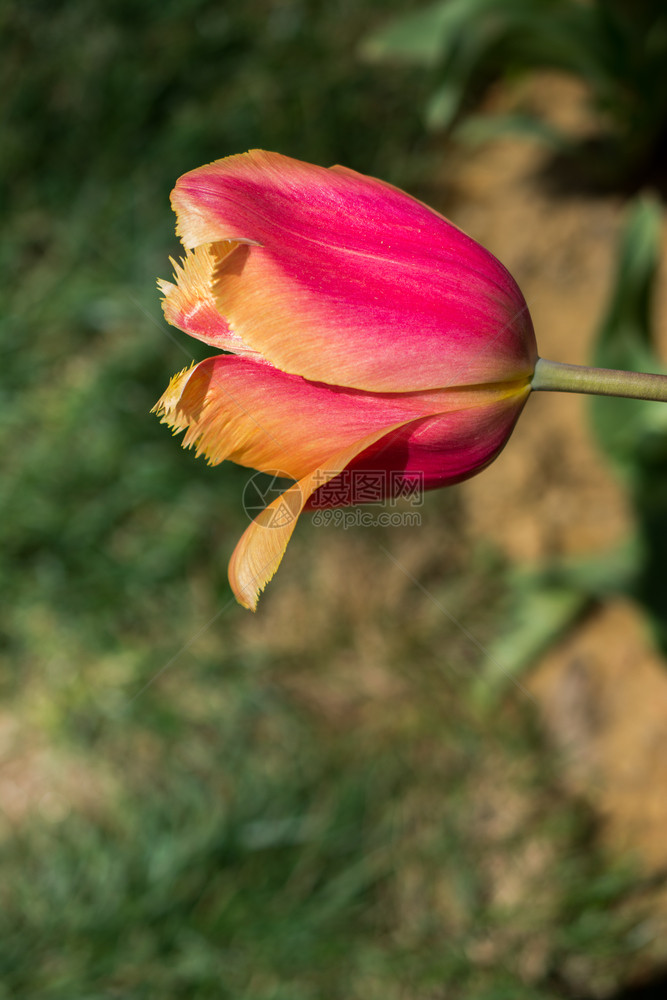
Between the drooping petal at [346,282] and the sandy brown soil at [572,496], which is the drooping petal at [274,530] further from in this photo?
the sandy brown soil at [572,496]

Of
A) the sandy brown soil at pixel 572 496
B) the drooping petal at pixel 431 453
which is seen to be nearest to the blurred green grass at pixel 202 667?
the sandy brown soil at pixel 572 496

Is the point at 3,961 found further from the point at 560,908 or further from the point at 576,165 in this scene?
the point at 576,165

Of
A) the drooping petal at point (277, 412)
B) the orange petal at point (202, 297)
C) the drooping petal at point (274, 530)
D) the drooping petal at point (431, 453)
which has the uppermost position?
the orange petal at point (202, 297)

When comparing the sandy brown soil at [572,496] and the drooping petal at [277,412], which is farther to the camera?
the sandy brown soil at [572,496]

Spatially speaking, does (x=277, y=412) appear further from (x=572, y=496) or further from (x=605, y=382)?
(x=572, y=496)

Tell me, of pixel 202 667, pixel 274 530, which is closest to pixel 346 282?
pixel 274 530

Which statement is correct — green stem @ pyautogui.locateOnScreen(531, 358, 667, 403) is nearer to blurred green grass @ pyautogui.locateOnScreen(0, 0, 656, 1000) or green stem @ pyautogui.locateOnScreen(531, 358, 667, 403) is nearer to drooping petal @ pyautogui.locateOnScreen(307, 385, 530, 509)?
drooping petal @ pyautogui.locateOnScreen(307, 385, 530, 509)
